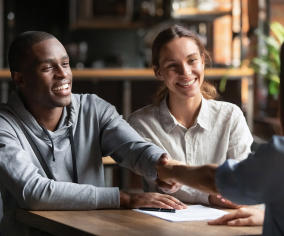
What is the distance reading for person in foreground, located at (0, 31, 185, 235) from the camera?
6.63 feet

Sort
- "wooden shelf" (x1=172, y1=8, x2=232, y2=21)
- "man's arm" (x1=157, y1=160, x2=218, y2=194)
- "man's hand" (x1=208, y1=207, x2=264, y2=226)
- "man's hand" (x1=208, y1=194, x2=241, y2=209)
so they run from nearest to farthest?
"man's arm" (x1=157, y1=160, x2=218, y2=194)
"man's hand" (x1=208, y1=207, x2=264, y2=226)
"man's hand" (x1=208, y1=194, x2=241, y2=209)
"wooden shelf" (x1=172, y1=8, x2=232, y2=21)

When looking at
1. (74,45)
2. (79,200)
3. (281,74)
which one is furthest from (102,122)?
(74,45)

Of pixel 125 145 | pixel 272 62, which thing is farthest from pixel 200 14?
pixel 125 145

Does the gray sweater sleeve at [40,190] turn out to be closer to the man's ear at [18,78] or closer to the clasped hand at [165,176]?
the clasped hand at [165,176]

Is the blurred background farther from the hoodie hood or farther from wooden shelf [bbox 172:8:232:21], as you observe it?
the hoodie hood

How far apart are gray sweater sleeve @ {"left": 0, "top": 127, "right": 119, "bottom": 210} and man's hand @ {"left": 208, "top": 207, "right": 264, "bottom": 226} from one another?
38cm

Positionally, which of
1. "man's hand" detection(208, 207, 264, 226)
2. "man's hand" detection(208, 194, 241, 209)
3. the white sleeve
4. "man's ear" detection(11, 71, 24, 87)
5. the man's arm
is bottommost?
"man's hand" detection(208, 194, 241, 209)

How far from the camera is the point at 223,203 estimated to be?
6.99 feet

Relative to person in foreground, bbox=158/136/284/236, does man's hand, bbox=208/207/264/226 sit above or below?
below

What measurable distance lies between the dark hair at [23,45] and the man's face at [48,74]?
15mm

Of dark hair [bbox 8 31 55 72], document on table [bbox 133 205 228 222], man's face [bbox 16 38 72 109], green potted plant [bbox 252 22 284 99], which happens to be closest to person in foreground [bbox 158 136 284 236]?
document on table [bbox 133 205 228 222]

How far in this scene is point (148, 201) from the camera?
80.2 inches

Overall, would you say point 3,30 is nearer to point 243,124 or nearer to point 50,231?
point 243,124

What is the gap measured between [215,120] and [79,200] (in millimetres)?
696
